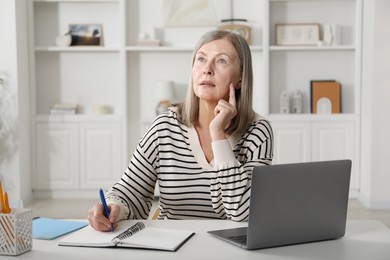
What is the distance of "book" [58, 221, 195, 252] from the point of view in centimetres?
164

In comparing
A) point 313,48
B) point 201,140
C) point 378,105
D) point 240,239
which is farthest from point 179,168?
point 313,48

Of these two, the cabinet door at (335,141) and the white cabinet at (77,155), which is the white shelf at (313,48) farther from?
the white cabinet at (77,155)

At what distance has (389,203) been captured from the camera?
5484mm

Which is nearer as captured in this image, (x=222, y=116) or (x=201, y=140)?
(x=222, y=116)

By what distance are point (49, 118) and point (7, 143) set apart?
546 mm

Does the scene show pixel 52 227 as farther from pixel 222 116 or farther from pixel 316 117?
pixel 316 117

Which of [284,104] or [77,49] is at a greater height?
[77,49]

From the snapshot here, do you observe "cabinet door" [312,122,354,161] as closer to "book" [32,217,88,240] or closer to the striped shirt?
the striped shirt

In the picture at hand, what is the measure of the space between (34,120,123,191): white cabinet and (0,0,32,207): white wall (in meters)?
0.33

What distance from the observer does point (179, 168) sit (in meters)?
2.28

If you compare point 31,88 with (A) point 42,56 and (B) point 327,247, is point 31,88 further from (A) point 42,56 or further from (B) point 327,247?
(B) point 327,247

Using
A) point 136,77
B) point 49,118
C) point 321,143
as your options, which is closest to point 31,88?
point 49,118

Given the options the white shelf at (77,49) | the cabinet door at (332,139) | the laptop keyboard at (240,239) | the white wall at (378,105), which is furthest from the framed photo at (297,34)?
the laptop keyboard at (240,239)

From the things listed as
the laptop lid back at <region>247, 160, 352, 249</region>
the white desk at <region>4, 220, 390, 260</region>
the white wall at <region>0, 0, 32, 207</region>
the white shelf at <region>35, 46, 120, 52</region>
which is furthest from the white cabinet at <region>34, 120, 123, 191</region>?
the laptop lid back at <region>247, 160, 352, 249</region>
